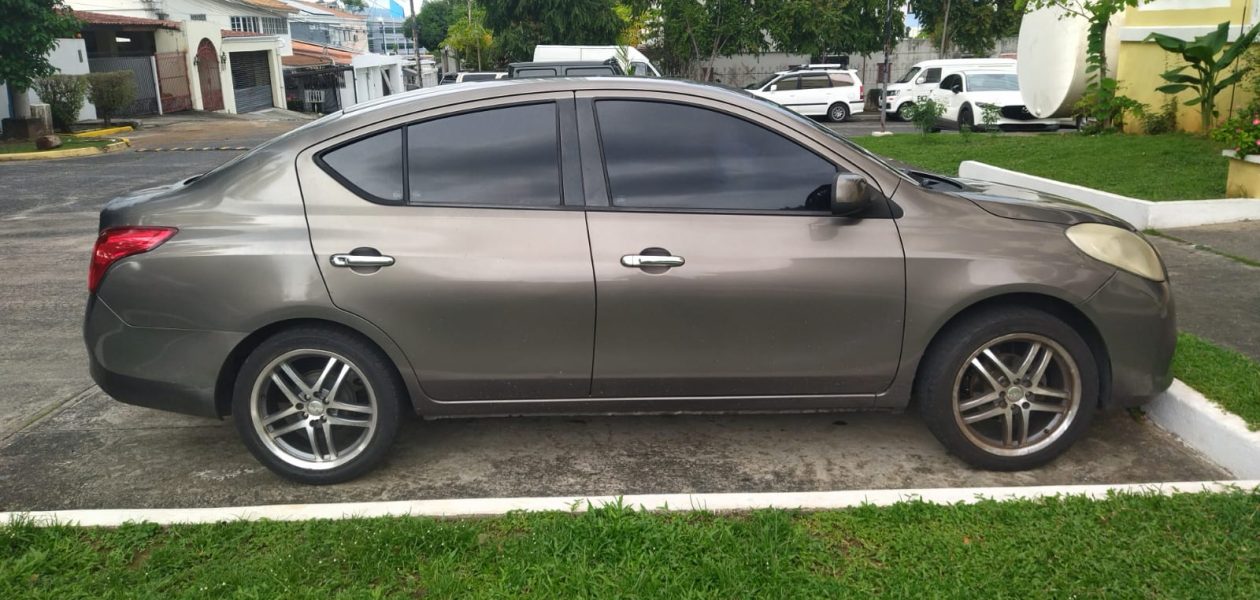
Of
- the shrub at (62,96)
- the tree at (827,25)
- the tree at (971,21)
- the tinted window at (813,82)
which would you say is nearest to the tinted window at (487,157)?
the shrub at (62,96)

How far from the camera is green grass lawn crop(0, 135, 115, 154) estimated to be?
21.4m

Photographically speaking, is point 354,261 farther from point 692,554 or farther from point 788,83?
point 788,83

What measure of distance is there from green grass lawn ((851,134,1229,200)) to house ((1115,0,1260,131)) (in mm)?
695

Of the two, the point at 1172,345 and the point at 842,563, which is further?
the point at 1172,345

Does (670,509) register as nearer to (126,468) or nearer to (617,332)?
(617,332)

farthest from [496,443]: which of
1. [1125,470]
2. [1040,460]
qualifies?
[1125,470]

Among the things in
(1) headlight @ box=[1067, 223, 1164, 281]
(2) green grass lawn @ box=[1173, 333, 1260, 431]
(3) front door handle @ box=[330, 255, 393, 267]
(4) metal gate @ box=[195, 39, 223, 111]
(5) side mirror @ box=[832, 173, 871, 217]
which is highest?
(4) metal gate @ box=[195, 39, 223, 111]

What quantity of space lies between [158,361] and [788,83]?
28.3 m

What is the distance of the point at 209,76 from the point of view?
126ft

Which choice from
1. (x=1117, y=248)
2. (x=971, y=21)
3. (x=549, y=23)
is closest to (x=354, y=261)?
(x=1117, y=248)

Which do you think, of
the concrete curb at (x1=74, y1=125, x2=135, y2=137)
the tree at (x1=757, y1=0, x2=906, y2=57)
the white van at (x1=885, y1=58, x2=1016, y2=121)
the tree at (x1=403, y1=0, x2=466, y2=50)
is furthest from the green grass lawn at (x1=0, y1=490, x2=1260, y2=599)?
the tree at (x1=403, y1=0, x2=466, y2=50)

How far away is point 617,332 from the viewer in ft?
13.1

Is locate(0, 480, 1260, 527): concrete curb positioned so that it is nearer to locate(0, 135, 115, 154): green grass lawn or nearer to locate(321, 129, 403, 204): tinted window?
locate(321, 129, 403, 204): tinted window

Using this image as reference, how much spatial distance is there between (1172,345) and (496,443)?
9.88 feet
